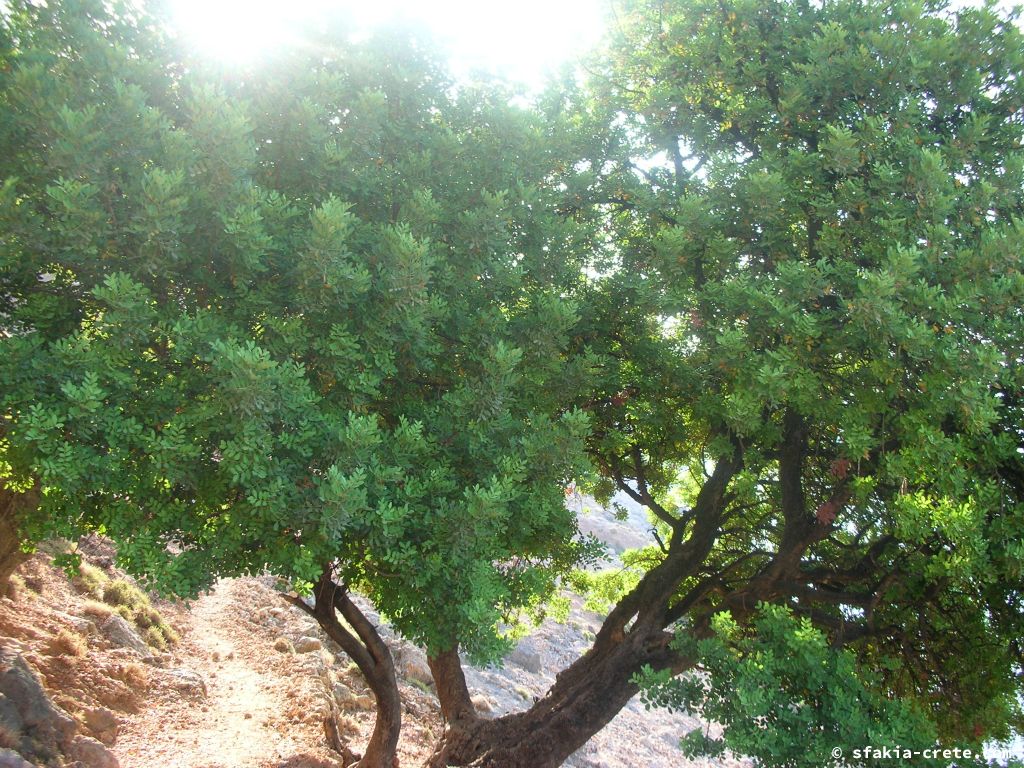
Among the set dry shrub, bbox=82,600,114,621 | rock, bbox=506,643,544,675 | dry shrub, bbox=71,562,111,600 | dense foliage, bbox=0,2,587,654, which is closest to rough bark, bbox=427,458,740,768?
dense foliage, bbox=0,2,587,654

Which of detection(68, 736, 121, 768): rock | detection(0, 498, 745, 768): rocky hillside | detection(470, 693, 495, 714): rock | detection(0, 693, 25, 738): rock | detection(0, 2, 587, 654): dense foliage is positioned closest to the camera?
detection(0, 2, 587, 654): dense foliage

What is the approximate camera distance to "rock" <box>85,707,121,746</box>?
10.5 metres

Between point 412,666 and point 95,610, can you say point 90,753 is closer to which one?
point 95,610

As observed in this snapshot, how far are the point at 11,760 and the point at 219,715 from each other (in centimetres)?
685

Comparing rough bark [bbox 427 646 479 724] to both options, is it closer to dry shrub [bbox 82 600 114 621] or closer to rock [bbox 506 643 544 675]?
dry shrub [bbox 82 600 114 621]

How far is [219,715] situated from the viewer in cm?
1363

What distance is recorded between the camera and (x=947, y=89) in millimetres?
8281

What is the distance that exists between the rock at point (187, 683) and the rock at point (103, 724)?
270 centimetres

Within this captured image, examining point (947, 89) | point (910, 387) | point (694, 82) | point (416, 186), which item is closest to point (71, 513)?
point (416, 186)

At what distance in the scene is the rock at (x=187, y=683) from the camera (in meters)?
13.7

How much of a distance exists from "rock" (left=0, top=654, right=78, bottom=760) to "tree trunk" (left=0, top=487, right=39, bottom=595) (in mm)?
1239

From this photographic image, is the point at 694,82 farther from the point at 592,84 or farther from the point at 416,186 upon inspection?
the point at 416,186

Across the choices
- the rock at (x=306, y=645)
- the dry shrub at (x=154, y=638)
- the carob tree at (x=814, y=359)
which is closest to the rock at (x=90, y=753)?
the carob tree at (x=814, y=359)

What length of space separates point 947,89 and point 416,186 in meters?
6.46
